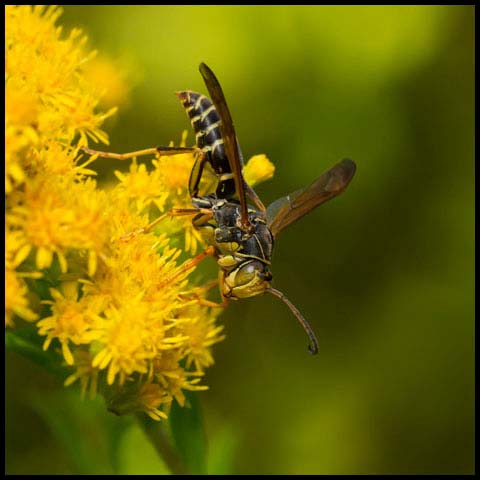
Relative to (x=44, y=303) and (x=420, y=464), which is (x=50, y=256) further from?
(x=420, y=464)

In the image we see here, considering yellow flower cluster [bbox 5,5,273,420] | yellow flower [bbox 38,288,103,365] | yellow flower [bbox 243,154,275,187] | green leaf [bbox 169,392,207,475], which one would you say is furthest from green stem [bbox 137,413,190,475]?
yellow flower [bbox 243,154,275,187]

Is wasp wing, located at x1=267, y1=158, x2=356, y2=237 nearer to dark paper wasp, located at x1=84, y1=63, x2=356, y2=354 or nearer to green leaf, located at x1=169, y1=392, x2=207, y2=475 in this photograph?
dark paper wasp, located at x1=84, y1=63, x2=356, y2=354

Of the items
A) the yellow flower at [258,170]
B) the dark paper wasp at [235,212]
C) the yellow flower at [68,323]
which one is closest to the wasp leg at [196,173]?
the dark paper wasp at [235,212]

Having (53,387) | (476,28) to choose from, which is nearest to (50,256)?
(53,387)

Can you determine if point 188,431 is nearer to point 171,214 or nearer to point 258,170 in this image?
point 171,214

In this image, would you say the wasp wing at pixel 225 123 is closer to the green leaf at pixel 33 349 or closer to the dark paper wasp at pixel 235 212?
the dark paper wasp at pixel 235 212

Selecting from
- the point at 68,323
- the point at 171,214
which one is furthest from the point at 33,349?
the point at 171,214

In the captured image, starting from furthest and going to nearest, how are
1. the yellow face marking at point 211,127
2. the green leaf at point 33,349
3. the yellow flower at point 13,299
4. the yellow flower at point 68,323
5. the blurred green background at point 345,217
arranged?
the blurred green background at point 345,217
the yellow face marking at point 211,127
the green leaf at point 33,349
the yellow flower at point 68,323
the yellow flower at point 13,299
